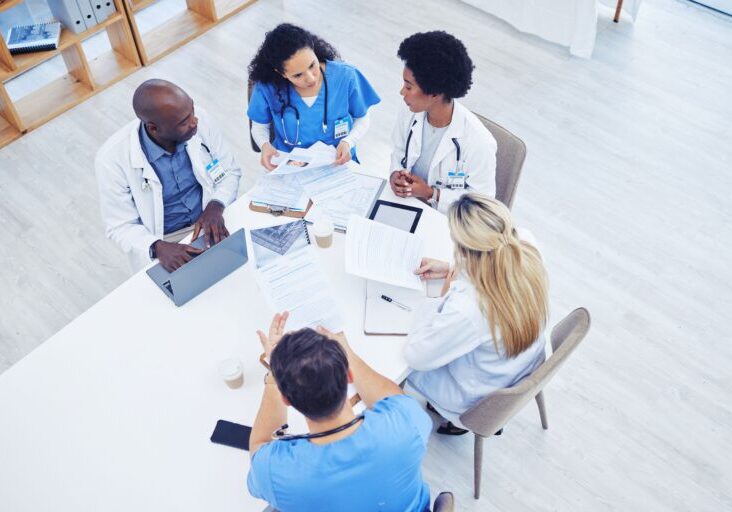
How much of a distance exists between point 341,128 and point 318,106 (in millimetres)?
147

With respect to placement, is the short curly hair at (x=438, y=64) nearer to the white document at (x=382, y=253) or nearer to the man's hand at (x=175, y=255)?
the white document at (x=382, y=253)

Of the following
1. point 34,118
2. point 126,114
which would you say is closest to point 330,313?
point 126,114

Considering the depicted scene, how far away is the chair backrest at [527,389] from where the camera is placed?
1.90m

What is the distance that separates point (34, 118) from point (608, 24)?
3.89 m

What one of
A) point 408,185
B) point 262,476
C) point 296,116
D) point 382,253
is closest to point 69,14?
point 296,116

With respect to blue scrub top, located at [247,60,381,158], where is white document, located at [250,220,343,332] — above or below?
below

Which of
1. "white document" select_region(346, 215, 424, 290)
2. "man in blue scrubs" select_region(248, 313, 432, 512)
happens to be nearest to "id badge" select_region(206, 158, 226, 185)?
"white document" select_region(346, 215, 424, 290)

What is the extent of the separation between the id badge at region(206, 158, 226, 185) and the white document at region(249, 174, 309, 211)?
19 cm

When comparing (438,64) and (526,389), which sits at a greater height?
(438,64)

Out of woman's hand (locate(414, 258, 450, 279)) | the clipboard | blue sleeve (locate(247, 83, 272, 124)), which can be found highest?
blue sleeve (locate(247, 83, 272, 124))

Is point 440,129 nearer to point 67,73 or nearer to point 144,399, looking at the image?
point 144,399

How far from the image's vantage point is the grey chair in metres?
1.90

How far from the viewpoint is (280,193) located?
8.20 ft

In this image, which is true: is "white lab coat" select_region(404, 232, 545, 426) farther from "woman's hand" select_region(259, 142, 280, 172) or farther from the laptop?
"woman's hand" select_region(259, 142, 280, 172)
